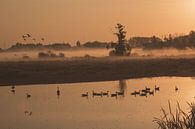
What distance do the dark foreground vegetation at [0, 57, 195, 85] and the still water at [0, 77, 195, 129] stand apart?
267cm

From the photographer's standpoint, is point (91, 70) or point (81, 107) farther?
point (91, 70)

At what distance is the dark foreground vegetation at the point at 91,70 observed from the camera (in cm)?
5362

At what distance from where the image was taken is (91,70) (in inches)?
2308

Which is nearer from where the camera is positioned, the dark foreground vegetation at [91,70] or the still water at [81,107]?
the still water at [81,107]

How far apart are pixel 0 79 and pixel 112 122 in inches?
1219

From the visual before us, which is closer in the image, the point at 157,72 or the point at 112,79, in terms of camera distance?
the point at 112,79

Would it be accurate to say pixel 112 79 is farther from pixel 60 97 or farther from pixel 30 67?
pixel 60 97

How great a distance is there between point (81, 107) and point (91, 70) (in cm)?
2620

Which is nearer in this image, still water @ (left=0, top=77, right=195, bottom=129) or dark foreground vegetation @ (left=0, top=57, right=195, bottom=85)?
still water @ (left=0, top=77, right=195, bottom=129)

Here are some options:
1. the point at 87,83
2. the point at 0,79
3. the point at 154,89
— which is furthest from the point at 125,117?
the point at 0,79

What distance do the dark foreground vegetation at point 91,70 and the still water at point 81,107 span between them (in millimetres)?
2666

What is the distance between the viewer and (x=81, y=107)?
32500 mm

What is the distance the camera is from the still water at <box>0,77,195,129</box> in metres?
23.8

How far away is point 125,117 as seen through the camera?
25.5 meters
